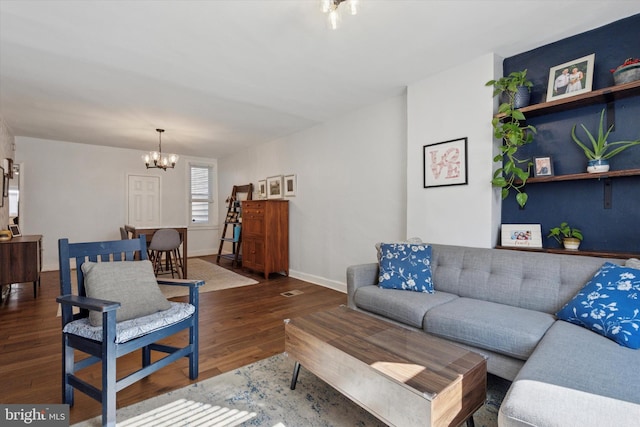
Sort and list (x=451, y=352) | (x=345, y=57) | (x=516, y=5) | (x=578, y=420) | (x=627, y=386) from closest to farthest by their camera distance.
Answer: (x=578, y=420)
(x=627, y=386)
(x=451, y=352)
(x=516, y=5)
(x=345, y=57)

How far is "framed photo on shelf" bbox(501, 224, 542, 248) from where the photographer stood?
251cm

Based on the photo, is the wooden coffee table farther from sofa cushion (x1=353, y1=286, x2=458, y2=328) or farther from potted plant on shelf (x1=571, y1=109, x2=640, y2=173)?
potted plant on shelf (x1=571, y1=109, x2=640, y2=173)

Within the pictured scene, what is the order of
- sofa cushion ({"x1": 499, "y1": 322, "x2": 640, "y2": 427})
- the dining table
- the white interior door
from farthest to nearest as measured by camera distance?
1. the white interior door
2. the dining table
3. sofa cushion ({"x1": 499, "y1": 322, "x2": 640, "y2": 427})

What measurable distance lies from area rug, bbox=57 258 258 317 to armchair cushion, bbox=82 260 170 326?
1804mm

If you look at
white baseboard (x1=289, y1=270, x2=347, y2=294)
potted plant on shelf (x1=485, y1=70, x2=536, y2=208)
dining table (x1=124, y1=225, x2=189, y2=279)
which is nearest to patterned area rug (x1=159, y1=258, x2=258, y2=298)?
dining table (x1=124, y1=225, x2=189, y2=279)

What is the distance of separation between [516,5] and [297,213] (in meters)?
3.79

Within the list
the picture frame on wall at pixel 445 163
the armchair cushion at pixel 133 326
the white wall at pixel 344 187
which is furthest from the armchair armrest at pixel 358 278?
the armchair cushion at pixel 133 326

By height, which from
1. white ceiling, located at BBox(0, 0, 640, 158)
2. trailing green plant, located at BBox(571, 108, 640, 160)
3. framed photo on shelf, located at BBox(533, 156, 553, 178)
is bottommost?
framed photo on shelf, located at BBox(533, 156, 553, 178)

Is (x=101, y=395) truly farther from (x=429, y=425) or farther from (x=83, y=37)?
(x=83, y=37)

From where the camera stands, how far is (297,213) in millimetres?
Result: 5121

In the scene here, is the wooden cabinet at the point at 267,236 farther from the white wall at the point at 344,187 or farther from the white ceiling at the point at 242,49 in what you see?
the white ceiling at the point at 242,49

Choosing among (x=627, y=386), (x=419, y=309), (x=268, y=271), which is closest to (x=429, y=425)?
(x=627, y=386)

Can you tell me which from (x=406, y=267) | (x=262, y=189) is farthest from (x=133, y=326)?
(x=262, y=189)

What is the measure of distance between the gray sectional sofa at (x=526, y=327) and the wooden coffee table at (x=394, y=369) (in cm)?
21
